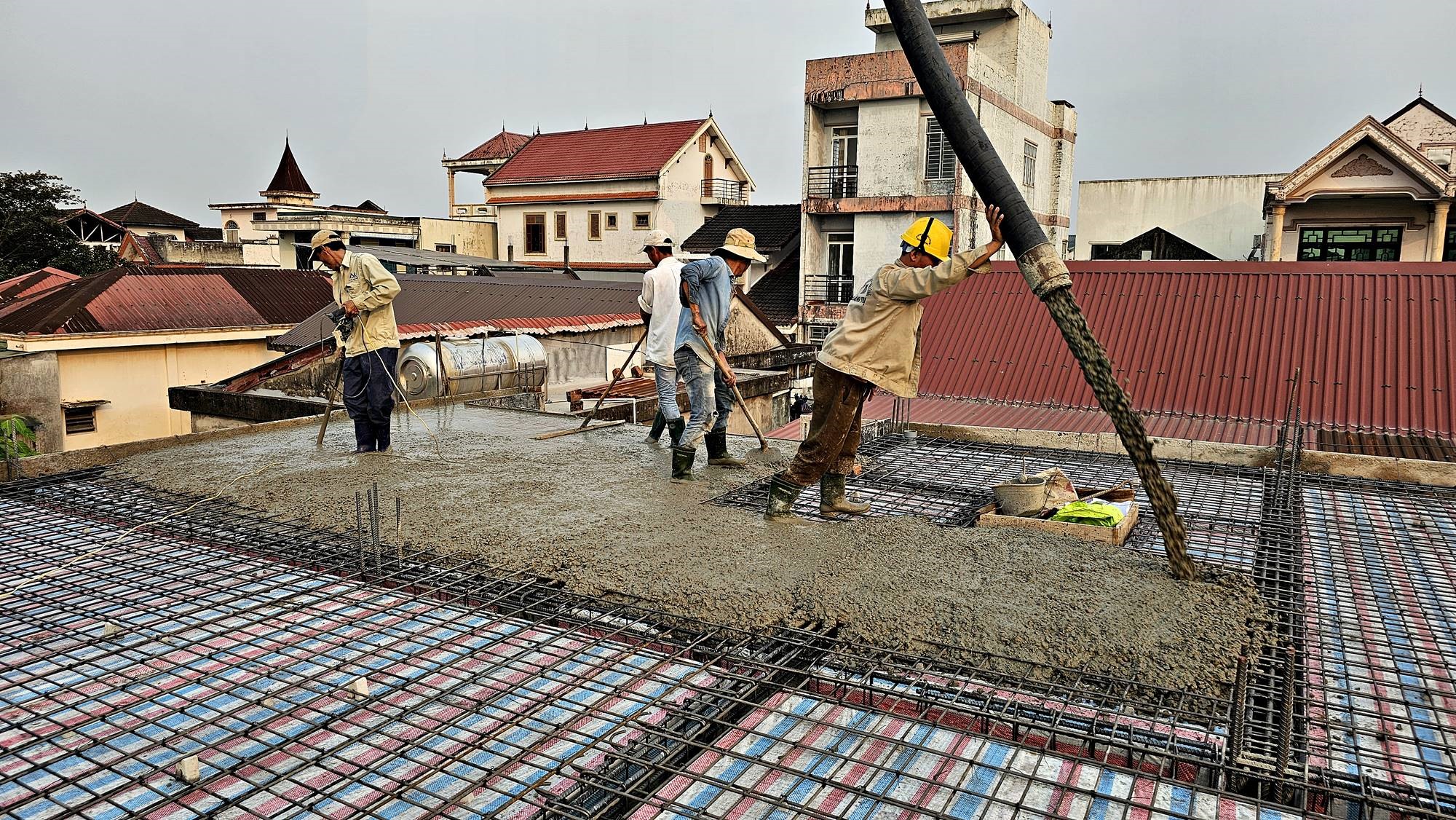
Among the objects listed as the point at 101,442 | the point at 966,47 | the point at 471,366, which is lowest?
the point at 101,442

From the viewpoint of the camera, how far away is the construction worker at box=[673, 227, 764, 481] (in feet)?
18.6

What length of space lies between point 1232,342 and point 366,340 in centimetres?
746

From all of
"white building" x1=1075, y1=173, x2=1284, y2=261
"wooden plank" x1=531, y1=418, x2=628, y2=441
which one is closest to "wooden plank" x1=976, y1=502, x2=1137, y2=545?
"wooden plank" x1=531, y1=418, x2=628, y2=441

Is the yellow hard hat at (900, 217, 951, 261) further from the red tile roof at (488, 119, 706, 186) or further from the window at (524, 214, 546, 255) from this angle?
the window at (524, 214, 546, 255)

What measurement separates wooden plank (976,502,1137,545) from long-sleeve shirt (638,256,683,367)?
2397mm

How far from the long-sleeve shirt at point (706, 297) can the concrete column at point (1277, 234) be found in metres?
16.5

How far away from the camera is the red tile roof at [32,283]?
21.0 m

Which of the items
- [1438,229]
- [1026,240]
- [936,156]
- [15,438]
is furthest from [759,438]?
[1438,229]

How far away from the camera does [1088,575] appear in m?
3.59

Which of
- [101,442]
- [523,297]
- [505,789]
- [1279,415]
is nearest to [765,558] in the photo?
[505,789]

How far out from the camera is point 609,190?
32.3 m

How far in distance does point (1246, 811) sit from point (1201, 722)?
366 millimetres

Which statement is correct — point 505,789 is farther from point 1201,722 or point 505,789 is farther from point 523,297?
point 523,297

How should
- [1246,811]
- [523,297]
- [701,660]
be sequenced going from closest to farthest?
1. [1246,811]
2. [701,660]
3. [523,297]
